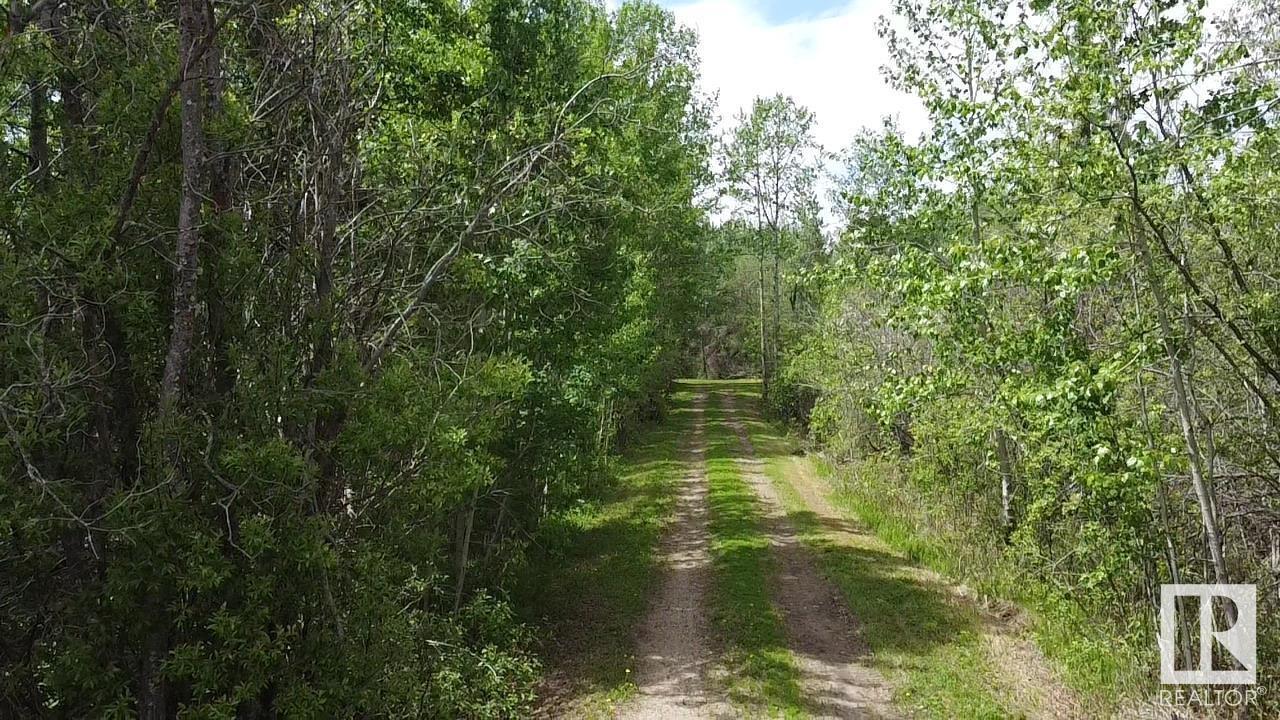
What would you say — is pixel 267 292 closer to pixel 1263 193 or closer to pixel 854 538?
pixel 1263 193

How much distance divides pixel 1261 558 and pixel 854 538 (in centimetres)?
843

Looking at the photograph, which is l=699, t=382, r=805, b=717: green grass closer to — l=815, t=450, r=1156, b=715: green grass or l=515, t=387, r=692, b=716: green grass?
l=515, t=387, r=692, b=716: green grass

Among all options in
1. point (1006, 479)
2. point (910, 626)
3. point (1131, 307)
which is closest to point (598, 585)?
point (910, 626)

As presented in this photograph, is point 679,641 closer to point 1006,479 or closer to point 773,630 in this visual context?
point 773,630

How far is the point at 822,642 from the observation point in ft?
34.1

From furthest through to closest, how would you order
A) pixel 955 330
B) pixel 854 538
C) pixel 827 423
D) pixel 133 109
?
pixel 827 423
pixel 854 538
pixel 955 330
pixel 133 109

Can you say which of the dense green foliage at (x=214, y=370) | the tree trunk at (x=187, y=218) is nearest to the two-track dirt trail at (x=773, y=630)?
the dense green foliage at (x=214, y=370)

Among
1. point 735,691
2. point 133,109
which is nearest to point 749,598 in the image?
point 735,691

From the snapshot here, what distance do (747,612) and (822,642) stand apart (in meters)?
1.40

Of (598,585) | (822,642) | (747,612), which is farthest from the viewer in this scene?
(598,585)

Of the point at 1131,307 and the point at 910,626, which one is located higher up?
the point at 1131,307

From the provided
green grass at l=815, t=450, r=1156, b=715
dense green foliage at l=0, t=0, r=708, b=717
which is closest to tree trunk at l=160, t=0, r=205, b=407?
Answer: dense green foliage at l=0, t=0, r=708, b=717

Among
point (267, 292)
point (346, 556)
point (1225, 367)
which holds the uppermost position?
point (267, 292)

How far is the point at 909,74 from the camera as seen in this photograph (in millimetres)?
11672
